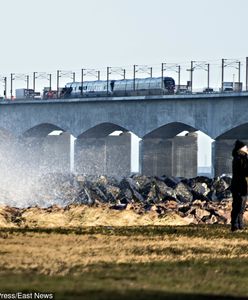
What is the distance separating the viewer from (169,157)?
100562 millimetres

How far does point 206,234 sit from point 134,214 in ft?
12.8

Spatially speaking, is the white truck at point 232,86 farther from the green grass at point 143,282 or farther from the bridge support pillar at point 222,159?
the green grass at point 143,282

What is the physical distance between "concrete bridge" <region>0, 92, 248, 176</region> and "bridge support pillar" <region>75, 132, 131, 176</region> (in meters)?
0.10

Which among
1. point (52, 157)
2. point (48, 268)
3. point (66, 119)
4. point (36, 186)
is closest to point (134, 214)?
point (48, 268)

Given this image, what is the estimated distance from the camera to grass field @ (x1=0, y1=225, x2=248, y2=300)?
11.7 metres

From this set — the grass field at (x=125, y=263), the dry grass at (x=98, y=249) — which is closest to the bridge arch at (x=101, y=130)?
the grass field at (x=125, y=263)

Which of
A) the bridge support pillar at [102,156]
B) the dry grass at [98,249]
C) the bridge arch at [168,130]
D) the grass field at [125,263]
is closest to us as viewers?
the grass field at [125,263]

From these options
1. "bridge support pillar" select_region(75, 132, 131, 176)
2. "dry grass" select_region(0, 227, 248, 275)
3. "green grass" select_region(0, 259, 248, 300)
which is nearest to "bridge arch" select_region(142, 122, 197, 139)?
"bridge support pillar" select_region(75, 132, 131, 176)

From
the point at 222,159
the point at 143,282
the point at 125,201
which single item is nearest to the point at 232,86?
the point at 222,159

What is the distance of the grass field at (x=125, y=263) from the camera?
38.4 feet

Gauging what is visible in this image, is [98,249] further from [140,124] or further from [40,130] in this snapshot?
[40,130]

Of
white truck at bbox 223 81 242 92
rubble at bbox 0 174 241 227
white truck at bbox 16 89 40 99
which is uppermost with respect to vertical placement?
white truck at bbox 16 89 40 99

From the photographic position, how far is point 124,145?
113875 mm

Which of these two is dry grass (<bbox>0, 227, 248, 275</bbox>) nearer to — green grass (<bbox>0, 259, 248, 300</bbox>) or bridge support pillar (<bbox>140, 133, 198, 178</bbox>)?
green grass (<bbox>0, 259, 248, 300</bbox>)
